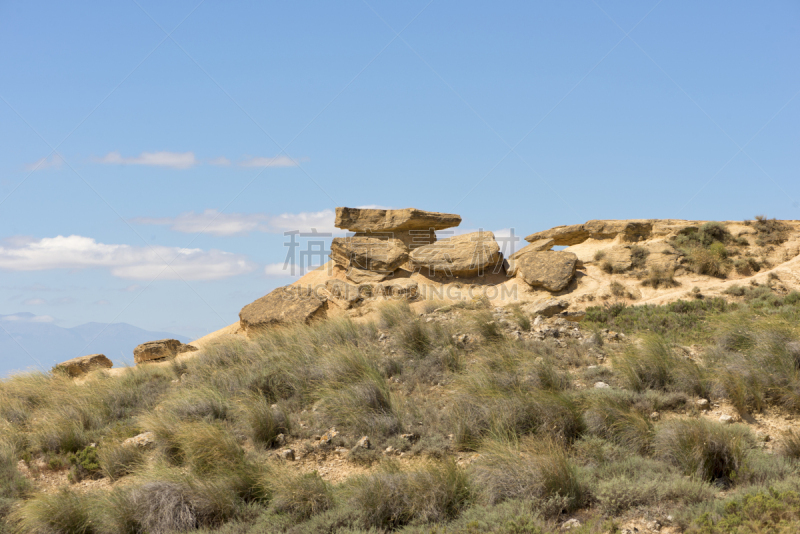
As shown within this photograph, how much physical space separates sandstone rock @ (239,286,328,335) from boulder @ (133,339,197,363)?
1806 millimetres

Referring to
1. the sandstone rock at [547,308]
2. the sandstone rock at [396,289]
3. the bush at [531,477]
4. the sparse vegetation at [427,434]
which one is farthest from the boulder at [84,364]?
the bush at [531,477]

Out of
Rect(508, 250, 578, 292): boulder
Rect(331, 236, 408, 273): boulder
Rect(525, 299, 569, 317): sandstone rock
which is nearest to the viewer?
Rect(525, 299, 569, 317): sandstone rock

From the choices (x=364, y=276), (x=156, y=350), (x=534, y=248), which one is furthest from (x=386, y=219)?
(x=156, y=350)

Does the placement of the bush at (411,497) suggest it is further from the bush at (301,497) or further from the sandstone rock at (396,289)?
the sandstone rock at (396,289)

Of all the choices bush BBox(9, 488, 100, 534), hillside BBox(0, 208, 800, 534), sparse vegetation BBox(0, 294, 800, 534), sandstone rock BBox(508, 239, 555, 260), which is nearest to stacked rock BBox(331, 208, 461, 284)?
sandstone rock BBox(508, 239, 555, 260)

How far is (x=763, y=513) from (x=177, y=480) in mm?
5324

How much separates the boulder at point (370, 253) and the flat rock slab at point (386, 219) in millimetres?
494

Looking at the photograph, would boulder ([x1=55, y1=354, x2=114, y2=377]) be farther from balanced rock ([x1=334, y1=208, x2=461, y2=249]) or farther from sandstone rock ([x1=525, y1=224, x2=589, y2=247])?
sandstone rock ([x1=525, y1=224, x2=589, y2=247])

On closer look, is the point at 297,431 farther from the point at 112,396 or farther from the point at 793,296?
the point at 793,296

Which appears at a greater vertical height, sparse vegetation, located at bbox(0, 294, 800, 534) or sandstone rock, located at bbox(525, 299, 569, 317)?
sandstone rock, located at bbox(525, 299, 569, 317)

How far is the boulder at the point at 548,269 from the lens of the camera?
50.3 ft

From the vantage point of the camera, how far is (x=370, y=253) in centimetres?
1744

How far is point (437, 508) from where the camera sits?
15.5 ft

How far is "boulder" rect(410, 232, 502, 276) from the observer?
16.8m
